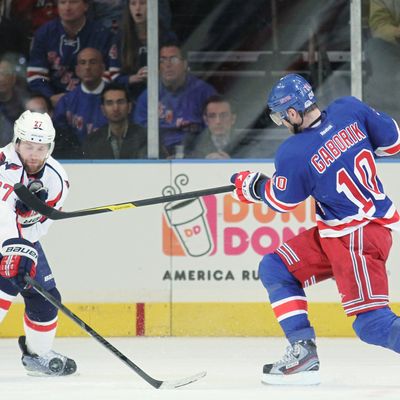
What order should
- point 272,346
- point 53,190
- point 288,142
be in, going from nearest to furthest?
1. point 288,142
2. point 53,190
3. point 272,346

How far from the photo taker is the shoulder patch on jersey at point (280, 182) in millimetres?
4457

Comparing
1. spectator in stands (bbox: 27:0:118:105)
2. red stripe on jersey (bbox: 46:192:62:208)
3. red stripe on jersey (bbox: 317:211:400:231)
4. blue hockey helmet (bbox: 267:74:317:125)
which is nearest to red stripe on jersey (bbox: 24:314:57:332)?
red stripe on jersey (bbox: 46:192:62:208)

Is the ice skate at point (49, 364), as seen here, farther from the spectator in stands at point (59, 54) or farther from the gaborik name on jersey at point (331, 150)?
the spectator in stands at point (59, 54)

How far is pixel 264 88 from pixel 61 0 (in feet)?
3.75

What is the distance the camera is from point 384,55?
21.0 feet

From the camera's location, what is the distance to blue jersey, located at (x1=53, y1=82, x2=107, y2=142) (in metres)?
6.43

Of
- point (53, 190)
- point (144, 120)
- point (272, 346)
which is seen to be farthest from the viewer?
point (144, 120)

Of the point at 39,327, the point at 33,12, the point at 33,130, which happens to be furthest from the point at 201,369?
the point at 33,12

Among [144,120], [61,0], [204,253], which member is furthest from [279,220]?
[61,0]

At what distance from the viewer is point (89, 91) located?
645 cm

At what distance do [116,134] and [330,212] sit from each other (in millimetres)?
2110

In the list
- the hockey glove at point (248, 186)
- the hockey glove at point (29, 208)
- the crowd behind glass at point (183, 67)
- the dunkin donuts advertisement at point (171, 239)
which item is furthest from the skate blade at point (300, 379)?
the crowd behind glass at point (183, 67)

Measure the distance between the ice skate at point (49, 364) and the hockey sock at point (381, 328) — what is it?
1.25m

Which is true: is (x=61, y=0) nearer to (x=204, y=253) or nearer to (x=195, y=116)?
(x=195, y=116)
